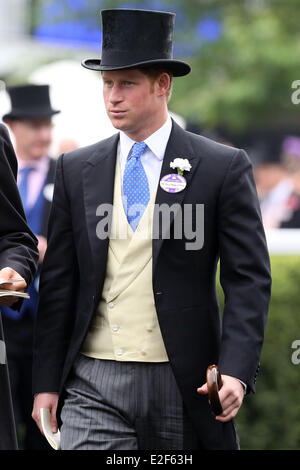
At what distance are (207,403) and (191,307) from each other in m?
0.39

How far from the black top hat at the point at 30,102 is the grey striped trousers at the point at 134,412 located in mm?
3548

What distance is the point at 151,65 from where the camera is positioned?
15.9 feet

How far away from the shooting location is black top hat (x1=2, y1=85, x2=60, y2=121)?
7.99 metres

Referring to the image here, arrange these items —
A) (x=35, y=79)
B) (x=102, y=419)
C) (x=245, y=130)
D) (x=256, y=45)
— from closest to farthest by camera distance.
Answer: (x=102, y=419)
(x=35, y=79)
(x=256, y=45)
(x=245, y=130)

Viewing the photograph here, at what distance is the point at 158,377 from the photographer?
473 cm

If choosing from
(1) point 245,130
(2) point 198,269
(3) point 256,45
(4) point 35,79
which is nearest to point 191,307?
(2) point 198,269

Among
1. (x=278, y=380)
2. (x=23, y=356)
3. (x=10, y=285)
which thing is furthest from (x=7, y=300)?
(x=278, y=380)

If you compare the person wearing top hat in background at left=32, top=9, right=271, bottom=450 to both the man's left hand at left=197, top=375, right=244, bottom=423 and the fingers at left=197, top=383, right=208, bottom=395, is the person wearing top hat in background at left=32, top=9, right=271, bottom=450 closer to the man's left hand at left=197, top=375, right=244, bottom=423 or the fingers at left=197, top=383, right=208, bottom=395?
the man's left hand at left=197, top=375, right=244, bottom=423

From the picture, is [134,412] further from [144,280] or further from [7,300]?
[7,300]

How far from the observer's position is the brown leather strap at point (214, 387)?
437cm

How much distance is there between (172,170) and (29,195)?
9.06 ft

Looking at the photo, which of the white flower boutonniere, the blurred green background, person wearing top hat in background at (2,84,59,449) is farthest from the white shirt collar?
the blurred green background

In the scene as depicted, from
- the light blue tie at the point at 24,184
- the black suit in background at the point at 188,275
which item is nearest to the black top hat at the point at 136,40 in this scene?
the black suit in background at the point at 188,275

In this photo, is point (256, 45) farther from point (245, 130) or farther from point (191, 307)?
point (191, 307)
